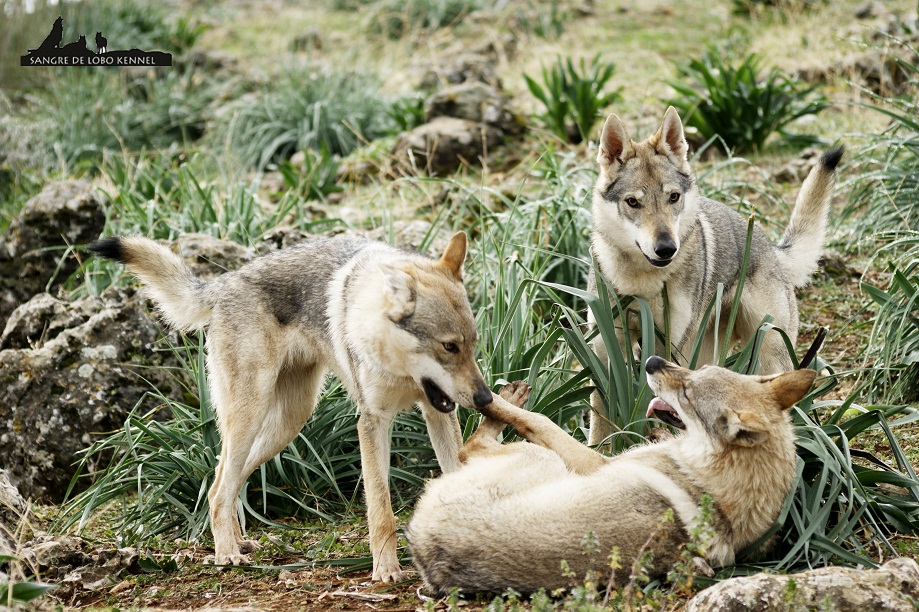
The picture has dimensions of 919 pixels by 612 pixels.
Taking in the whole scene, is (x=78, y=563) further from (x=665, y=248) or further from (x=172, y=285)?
(x=665, y=248)

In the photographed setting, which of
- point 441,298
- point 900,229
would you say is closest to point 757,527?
point 441,298

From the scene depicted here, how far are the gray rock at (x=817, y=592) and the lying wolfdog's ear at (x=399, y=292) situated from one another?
78.5 inches

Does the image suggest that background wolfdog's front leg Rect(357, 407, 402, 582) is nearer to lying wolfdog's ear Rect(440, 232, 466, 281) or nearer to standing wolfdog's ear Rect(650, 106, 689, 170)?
lying wolfdog's ear Rect(440, 232, 466, 281)

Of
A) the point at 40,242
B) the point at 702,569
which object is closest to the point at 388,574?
the point at 702,569

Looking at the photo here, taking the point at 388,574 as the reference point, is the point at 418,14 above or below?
above

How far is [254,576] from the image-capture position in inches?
191

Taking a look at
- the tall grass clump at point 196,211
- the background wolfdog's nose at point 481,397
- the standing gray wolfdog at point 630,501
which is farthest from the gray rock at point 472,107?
the standing gray wolfdog at point 630,501

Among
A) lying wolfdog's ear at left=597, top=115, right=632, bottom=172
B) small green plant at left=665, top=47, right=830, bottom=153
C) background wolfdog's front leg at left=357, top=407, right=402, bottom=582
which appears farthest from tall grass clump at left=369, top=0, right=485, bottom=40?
background wolfdog's front leg at left=357, top=407, right=402, bottom=582

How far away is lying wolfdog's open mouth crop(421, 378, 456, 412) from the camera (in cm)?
467

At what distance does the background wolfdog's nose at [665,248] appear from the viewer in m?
5.36

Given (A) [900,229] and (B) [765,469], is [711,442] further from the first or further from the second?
(A) [900,229]

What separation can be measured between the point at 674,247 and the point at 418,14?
1372cm

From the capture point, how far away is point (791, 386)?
13.5ft

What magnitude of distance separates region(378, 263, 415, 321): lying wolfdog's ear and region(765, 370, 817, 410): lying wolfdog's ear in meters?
1.83
